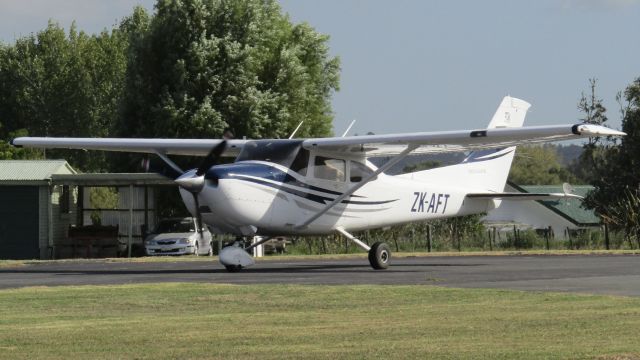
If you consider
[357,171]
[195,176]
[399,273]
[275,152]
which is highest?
[275,152]

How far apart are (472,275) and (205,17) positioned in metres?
35.3

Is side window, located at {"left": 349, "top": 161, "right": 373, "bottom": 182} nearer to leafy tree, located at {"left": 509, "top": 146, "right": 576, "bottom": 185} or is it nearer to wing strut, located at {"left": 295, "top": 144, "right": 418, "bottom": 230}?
wing strut, located at {"left": 295, "top": 144, "right": 418, "bottom": 230}

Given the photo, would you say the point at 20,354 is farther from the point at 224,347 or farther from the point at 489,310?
the point at 489,310

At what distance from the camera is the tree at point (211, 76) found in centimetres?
5388

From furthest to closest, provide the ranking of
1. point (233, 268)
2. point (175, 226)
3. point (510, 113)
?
point (175, 226) < point (510, 113) < point (233, 268)

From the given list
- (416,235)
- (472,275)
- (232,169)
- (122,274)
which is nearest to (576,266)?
(472,275)

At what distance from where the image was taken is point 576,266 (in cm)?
2572

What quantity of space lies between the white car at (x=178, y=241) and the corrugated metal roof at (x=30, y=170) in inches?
160

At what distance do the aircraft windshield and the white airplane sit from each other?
0.07 ft

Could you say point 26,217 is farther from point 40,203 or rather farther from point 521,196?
point 521,196

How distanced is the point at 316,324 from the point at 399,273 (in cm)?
1047

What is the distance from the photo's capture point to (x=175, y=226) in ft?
144

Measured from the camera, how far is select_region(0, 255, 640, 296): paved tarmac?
20391 millimetres

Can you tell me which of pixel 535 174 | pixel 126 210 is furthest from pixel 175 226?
pixel 535 174
